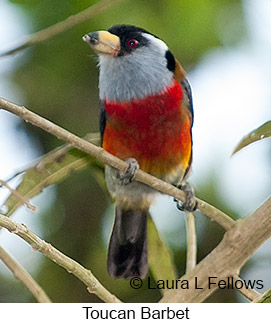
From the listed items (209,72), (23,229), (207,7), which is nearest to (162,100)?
(209,72)

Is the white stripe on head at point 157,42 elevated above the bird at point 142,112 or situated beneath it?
elevated above

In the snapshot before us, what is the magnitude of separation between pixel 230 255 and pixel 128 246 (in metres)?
Result: 0.28

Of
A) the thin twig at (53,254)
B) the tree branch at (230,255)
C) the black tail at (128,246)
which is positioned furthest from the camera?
the black tail at (128,246)

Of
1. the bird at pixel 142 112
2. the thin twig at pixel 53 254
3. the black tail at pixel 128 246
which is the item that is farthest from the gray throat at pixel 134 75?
the thin twig at pixel 53 254

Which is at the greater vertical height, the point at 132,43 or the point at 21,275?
the point at 132,43

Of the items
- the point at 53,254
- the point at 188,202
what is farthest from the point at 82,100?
the point at 53,254

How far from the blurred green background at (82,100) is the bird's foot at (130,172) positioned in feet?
0.32

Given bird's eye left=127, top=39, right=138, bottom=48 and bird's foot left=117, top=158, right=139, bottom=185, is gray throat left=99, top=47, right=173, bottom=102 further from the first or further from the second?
bird's foot left=117, top=158, right=139, bottom=185

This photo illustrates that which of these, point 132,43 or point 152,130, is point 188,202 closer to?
point 152,130

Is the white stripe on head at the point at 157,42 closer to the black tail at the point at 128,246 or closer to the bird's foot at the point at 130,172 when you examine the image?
the bird's foot at the point at 130,172

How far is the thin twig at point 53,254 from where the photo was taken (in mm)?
750

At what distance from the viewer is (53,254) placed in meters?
0.82

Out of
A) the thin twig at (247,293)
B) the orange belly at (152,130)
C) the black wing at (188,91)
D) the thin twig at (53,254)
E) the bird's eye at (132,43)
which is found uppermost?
the bird's eye at (132,43)

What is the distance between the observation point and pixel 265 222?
33.8 inches
